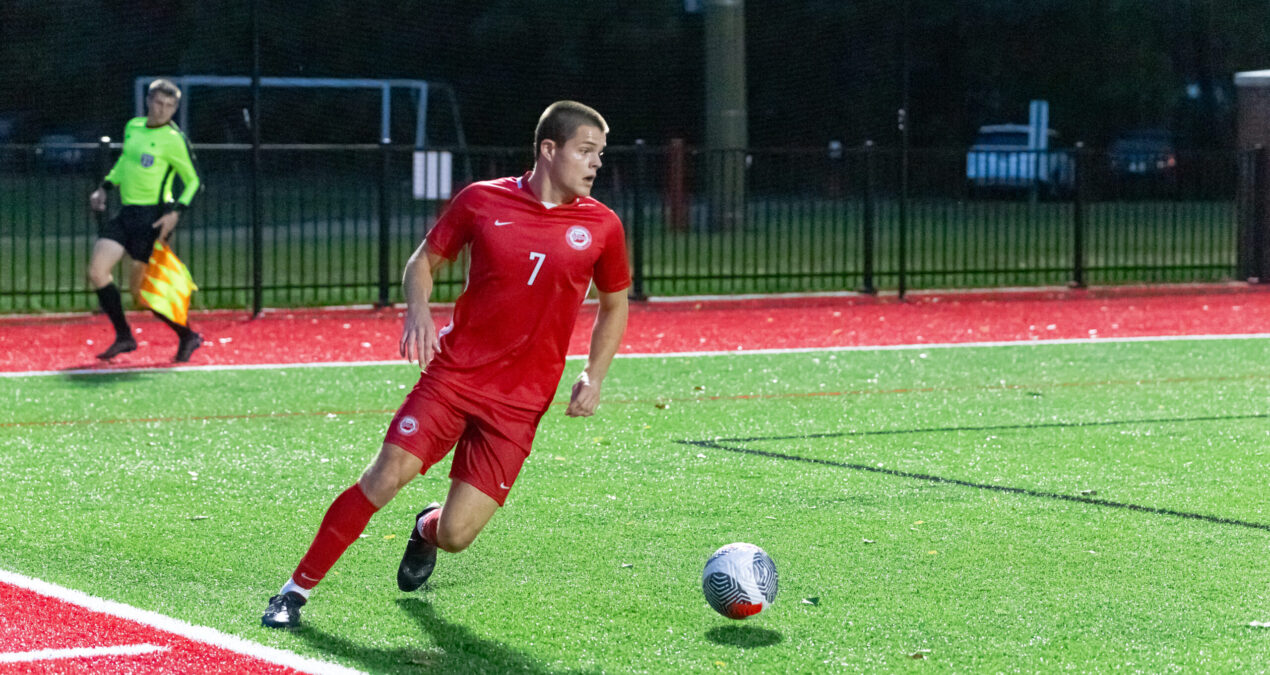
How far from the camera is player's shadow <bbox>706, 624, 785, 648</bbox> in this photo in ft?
16.5

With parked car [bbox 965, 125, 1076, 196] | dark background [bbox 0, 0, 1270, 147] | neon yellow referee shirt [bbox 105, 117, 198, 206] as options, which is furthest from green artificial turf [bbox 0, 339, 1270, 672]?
dark background [bbox 0, 0, 1270, 147]

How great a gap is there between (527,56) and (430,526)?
35893 millimetres

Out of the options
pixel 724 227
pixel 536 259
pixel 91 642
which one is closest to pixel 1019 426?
pixel 536 259

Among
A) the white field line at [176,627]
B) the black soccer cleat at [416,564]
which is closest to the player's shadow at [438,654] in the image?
the white field line at [176,627]

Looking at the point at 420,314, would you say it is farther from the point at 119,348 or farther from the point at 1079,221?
the point at 1079,221

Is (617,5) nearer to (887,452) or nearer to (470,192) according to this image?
(887,452)

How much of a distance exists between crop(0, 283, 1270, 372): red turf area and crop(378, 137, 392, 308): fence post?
0.83 feet

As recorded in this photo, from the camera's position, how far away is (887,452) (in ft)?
28.3

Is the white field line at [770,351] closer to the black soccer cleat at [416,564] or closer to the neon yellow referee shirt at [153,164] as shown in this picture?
the neon yellow referee shirt at [153,164]

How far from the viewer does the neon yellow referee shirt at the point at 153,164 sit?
468 inches

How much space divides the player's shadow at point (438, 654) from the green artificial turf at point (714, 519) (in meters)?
0.01

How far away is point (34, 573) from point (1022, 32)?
42.6m

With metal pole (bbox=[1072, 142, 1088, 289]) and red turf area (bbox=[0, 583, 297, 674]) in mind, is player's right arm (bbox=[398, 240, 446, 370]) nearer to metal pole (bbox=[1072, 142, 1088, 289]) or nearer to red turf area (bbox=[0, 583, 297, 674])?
red turf area (bbox=[0, 583, 297, 674])

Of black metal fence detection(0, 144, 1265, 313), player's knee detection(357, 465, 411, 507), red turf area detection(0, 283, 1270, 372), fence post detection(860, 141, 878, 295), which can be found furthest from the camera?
fence post detection(860, 141, 878, 295)
